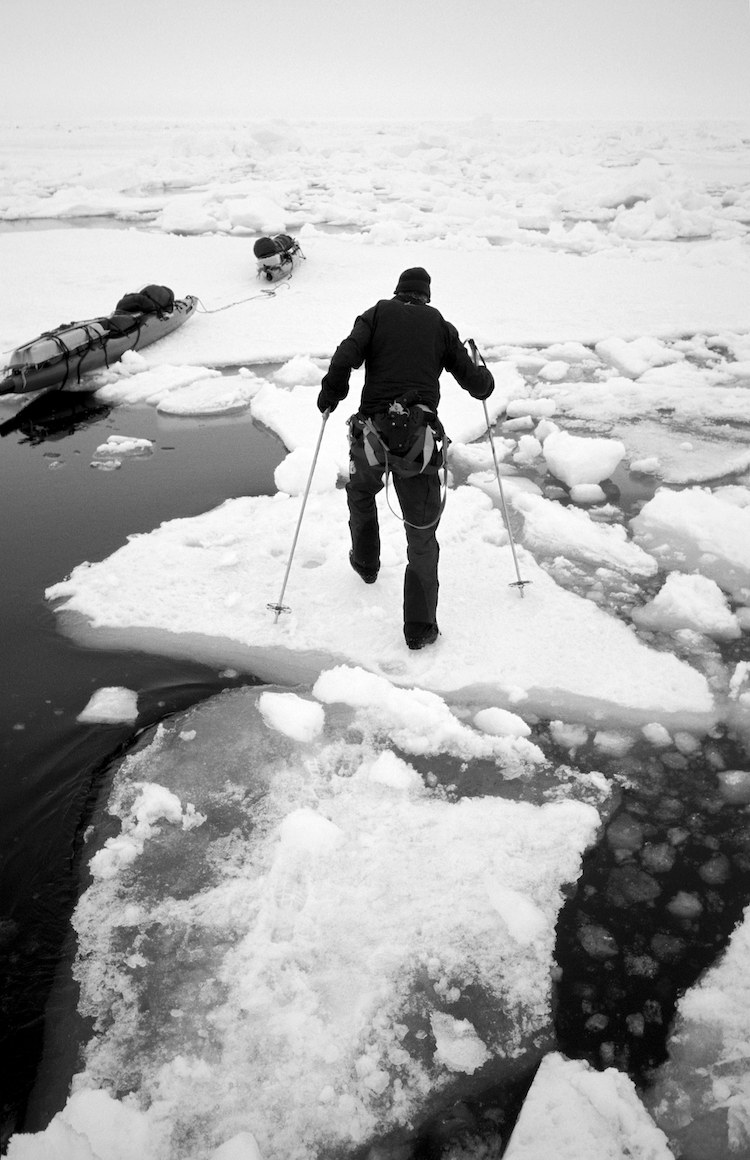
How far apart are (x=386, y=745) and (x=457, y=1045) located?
1.20 meters

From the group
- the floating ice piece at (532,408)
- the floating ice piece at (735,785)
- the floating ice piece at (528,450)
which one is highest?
the floating ice piece at (532,408)

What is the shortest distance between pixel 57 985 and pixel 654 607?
3.37 meters

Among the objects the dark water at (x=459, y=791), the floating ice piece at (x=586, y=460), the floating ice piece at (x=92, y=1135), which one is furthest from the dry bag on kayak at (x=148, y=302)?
the floating ice piece at (x=92, y=1135)

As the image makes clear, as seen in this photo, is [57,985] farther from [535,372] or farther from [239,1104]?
[535,372]

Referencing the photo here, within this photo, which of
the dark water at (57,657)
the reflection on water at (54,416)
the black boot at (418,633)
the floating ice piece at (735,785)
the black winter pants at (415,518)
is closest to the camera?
the dark water at (57,657)

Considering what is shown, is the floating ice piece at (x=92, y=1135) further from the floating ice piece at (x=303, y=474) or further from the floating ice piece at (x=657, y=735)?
the floating ice piece at (x=303, y=474)

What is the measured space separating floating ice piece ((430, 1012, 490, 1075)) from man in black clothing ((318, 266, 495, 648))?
1.77 metres

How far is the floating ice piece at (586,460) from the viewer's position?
16.7ft

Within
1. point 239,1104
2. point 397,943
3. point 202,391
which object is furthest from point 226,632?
point 202,391

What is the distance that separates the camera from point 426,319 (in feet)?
10.2

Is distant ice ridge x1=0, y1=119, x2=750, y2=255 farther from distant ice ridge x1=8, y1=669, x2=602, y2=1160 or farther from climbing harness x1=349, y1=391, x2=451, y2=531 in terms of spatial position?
distant ice ridge x1=8, y1=669, x2=602, y2=1160

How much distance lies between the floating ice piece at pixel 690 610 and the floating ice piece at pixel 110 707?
2.81 metres

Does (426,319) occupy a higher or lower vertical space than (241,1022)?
higher

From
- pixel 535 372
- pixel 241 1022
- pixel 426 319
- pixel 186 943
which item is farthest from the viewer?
pixel 535 372
